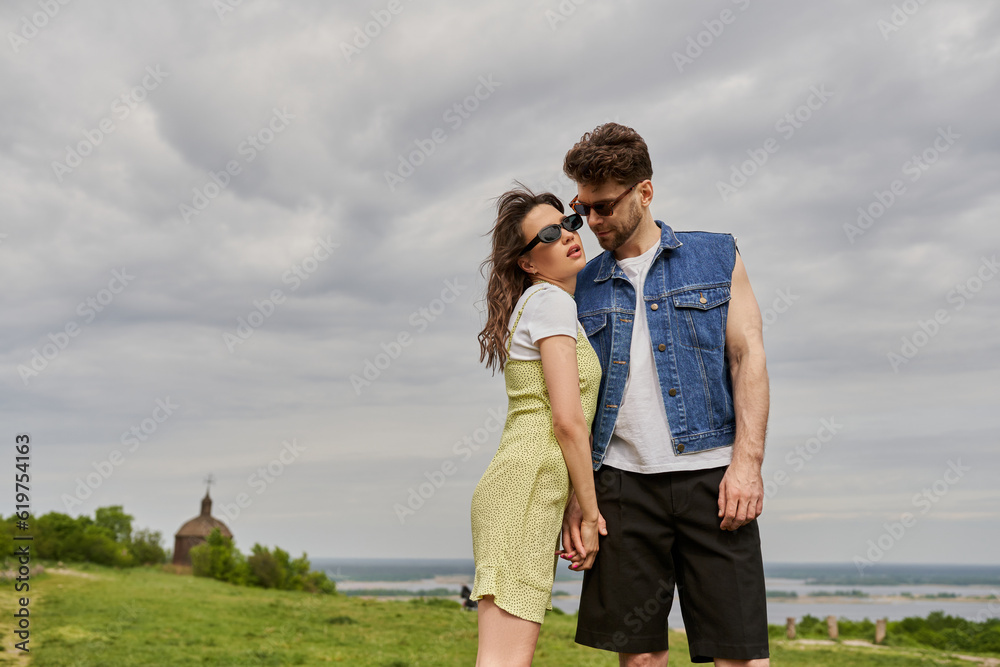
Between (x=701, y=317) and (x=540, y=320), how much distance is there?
0.84m

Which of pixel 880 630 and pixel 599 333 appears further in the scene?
pixel 880 630

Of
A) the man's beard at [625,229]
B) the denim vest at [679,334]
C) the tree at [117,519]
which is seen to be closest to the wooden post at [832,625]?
the denim vest at [679,334]

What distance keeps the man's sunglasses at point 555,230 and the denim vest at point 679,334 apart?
337mm

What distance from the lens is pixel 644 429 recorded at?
3.26 m

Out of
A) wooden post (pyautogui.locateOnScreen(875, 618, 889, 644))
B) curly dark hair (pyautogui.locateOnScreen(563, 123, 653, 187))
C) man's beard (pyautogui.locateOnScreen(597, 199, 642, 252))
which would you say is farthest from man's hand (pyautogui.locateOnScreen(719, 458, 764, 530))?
wooden post (pyautogui.locateOnScreen(875, 618, 889, 644))

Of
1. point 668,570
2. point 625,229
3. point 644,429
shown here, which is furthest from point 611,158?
point 668,570

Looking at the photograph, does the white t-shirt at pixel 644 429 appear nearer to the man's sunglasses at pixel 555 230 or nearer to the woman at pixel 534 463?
the woman at pixel 534 463

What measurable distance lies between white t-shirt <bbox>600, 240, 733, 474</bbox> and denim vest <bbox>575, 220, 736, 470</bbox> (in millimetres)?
34

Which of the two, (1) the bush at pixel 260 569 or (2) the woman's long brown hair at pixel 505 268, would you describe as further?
(1) the bush at pixel 260 569

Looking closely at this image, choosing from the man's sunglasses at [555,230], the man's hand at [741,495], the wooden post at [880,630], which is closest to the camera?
the man's hand at [741,495]

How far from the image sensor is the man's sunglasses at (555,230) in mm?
3207

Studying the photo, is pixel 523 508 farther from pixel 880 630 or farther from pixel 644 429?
pixel 880 630

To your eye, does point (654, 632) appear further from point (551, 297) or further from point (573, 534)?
point (551, 297)

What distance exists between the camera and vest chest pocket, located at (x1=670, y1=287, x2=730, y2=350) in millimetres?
3311
